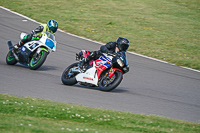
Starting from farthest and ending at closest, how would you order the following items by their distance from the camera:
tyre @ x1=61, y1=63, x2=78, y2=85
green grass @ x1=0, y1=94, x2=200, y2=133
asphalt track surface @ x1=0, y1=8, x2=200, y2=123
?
1. tyre @ x1=61, y1=63, x2=78, y2=85
2. asphalt track surface @ x1=0, y1=8, x2=200, y2=123
3. green grass @ x1=0, y1=94, x2=200, y2=133

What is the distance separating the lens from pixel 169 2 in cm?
3225

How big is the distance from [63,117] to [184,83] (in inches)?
266

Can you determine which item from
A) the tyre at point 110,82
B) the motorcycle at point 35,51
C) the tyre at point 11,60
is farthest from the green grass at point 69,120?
the tyre at point 11,60

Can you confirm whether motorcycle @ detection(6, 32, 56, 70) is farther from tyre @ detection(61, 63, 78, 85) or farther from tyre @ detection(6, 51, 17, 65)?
tyre @ detection(61, 63, 78, 85)

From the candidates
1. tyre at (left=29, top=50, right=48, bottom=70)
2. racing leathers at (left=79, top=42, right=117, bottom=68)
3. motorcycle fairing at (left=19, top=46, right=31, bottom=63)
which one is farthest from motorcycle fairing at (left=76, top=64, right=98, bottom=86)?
motorcycle fairing at (left=19, top=46, right=31, bottom=63)

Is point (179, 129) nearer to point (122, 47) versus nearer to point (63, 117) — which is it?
point (63, 117)

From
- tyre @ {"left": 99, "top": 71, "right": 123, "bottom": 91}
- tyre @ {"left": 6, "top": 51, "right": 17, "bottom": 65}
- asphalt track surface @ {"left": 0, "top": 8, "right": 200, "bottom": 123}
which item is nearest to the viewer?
asphalt track surface @ {"left": 0, "top": 8, "right": 200, "bottom": 123}

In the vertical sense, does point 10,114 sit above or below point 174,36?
below

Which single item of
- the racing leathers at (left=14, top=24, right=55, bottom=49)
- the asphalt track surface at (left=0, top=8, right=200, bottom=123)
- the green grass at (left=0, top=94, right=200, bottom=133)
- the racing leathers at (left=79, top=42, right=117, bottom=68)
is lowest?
the green grass at (left=0, top=94, right=200, bottom=133)

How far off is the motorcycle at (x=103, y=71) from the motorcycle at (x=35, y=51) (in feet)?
5.47

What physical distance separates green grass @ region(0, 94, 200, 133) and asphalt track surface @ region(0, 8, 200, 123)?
824mm

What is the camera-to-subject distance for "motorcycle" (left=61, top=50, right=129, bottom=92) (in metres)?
9.52

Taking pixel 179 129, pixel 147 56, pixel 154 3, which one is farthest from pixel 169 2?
pixel 179 129

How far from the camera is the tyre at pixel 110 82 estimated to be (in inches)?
370
